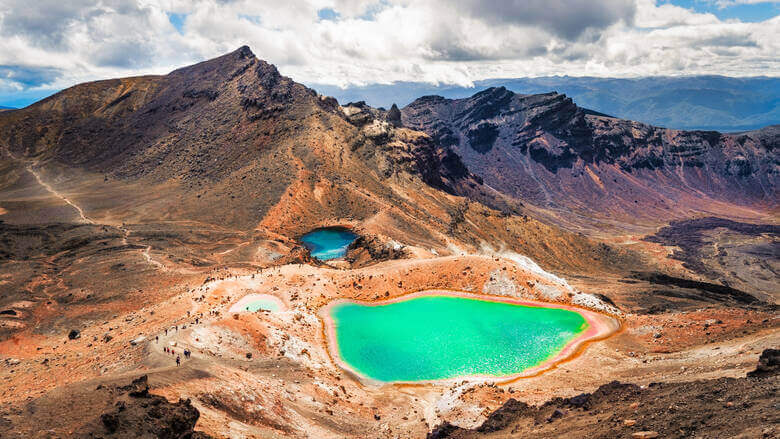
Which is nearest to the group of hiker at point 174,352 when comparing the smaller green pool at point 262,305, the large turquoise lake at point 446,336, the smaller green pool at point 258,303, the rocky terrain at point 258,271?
the rocky terrain at point 258,271

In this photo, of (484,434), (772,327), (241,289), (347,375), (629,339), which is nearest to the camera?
(484,434)

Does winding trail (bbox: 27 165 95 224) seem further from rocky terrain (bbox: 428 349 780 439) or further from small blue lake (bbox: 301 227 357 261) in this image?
rocky terrain (bbox: 428 349 780 439)

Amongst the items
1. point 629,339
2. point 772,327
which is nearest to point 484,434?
point 629,339

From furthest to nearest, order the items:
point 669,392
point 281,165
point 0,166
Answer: point 0,166 < point 281,165 < point 669,392

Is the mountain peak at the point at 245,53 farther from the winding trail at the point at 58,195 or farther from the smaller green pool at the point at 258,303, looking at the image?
the smaller green pool at the point at 258,303

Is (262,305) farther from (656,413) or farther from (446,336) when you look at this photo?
(656,413)

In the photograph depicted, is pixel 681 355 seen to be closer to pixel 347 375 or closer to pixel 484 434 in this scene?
pixel 484 434
